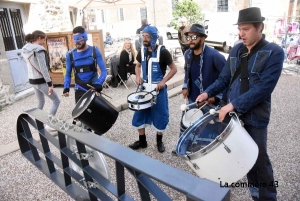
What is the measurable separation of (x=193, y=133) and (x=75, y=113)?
1534 mm

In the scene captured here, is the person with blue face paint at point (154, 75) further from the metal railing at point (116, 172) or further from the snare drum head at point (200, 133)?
the metal railing at point (116, 172)

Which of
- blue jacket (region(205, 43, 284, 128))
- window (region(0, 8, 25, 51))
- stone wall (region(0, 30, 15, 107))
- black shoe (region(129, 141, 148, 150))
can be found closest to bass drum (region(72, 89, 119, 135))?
black shoe (region(129, 141, 148, 150))

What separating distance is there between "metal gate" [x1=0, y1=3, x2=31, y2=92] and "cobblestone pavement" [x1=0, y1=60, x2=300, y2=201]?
126cm

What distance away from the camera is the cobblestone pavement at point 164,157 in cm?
269

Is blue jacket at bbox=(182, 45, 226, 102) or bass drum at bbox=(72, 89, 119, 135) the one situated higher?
blue jacket at bbox=(182, 45, 226, 102)

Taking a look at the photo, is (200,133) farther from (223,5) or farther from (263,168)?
(223,5)

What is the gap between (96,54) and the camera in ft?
11.4

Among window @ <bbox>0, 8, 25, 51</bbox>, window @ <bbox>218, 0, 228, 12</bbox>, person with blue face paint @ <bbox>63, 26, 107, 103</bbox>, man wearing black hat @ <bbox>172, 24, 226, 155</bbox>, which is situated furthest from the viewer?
window @ <bbox>218, 0, 228, 12</bbox>

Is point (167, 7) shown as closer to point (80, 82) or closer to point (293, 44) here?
point (293, 44)

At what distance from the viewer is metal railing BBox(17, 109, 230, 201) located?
865mm

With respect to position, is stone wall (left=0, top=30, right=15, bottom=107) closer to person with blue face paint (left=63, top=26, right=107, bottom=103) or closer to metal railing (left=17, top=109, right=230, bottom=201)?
person with blue face paint (left=63, top=26, right=107, bottom=103)

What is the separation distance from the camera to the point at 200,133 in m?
2.12

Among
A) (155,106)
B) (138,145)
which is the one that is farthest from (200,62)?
(138,145)

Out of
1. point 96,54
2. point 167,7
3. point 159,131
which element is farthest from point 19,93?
point 167,7
